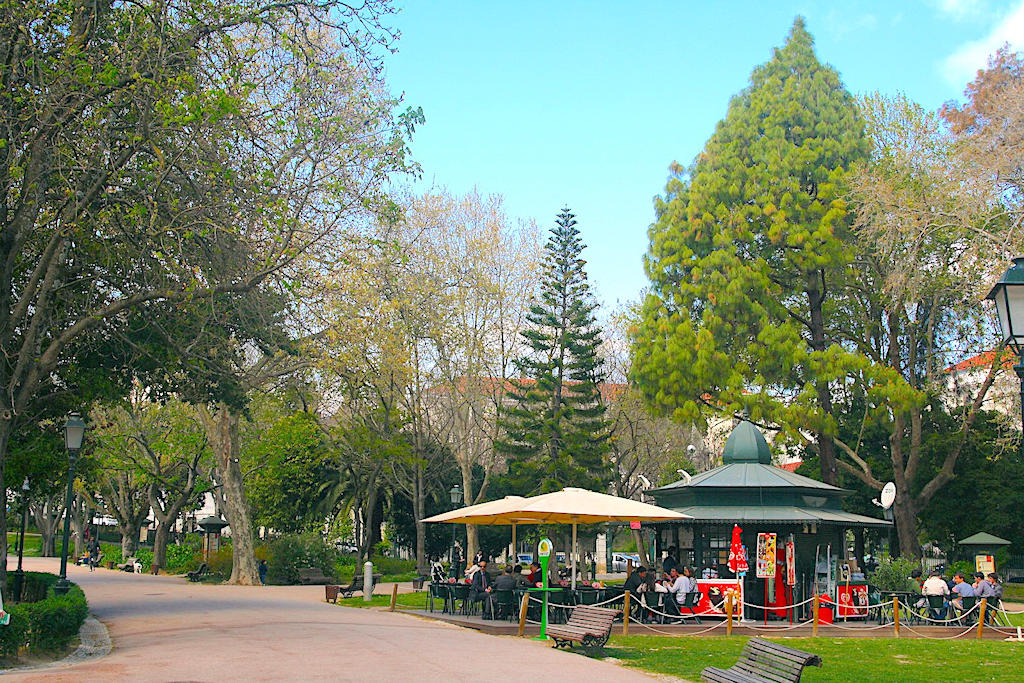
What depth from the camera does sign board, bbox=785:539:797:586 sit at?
2284cm

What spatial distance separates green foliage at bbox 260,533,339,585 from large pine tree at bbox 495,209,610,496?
8253 millimetres

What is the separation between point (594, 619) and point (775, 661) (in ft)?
20.3

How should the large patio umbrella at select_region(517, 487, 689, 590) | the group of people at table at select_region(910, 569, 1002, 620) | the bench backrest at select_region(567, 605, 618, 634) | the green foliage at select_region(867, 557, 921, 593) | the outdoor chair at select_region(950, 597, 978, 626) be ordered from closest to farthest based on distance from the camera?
the bench backrest at select_region(567, 605, 618, 634), the large patio umbrella at select_region(517, 487, 689, 590), the outdoor chair at select_region(950, 597, 978, 626), the group of people at table at select_region(910, 569, 1002, 620), the green foliage at select_region(867, 557, 921, 593)

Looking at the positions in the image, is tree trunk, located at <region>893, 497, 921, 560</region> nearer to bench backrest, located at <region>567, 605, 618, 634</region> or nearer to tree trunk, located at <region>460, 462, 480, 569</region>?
tree trunk, located at <region>460, 462, 480, 569</region>

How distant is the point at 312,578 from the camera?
38.5 m

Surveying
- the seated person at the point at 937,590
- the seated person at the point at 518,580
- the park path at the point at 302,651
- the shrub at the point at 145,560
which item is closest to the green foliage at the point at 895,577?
the seated person at the point at 937,590

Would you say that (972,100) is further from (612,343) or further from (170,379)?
(170,379)

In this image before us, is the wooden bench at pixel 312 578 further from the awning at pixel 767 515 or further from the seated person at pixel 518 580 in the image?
the awning at pixel 767 515

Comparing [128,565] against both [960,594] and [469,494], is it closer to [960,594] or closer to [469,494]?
[469,494]

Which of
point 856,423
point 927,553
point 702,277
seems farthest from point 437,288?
point 927,553

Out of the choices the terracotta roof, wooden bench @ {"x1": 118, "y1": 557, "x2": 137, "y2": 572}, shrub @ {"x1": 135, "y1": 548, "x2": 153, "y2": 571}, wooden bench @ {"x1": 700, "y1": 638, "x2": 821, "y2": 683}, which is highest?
the terracotta roof

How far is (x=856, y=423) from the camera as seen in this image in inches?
1511

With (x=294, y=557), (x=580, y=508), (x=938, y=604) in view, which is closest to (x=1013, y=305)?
(x=580, y=508)

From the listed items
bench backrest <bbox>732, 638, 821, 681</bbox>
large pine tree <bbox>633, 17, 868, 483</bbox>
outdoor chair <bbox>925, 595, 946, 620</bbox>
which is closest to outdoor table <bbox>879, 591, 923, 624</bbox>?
outdoor chair <bbox>925, 595, 946, 620</bbox>
